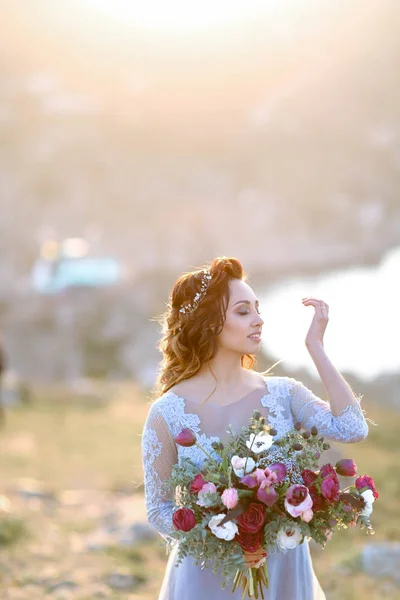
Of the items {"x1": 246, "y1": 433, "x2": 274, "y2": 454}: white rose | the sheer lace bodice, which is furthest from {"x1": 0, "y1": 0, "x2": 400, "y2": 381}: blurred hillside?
{"x1": 246, "y1": 433, "x2": 274, "y2": 454}: white rose

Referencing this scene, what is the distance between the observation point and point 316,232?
80312 millimetres

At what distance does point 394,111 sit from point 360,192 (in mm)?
15454

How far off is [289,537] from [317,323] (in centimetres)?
98

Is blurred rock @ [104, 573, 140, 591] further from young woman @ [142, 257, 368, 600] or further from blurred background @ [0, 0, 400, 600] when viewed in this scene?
young woman @ [142, 257, 368, 600]

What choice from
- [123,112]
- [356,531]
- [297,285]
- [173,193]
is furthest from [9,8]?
[356,531]

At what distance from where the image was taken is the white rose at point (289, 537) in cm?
306

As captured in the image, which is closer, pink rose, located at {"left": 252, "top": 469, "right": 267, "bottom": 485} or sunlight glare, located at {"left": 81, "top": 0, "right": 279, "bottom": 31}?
pink rose, located at {"left": 252, "top": 469, "right": 267, "bottom": 485}

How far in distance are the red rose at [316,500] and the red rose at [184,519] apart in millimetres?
467

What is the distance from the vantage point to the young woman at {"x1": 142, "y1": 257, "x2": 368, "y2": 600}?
3.53 m

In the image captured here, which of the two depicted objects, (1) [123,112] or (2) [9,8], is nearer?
(1) [123,112]

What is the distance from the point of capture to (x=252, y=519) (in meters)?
3.03

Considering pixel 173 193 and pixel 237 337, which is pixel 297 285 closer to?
pixel 173 193

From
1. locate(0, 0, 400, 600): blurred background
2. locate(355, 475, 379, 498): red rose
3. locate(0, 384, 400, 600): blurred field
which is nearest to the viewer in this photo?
locate(355, 475, 379, 498): red rose

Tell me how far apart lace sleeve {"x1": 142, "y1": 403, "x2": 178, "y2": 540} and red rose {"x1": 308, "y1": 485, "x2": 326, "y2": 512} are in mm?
698
